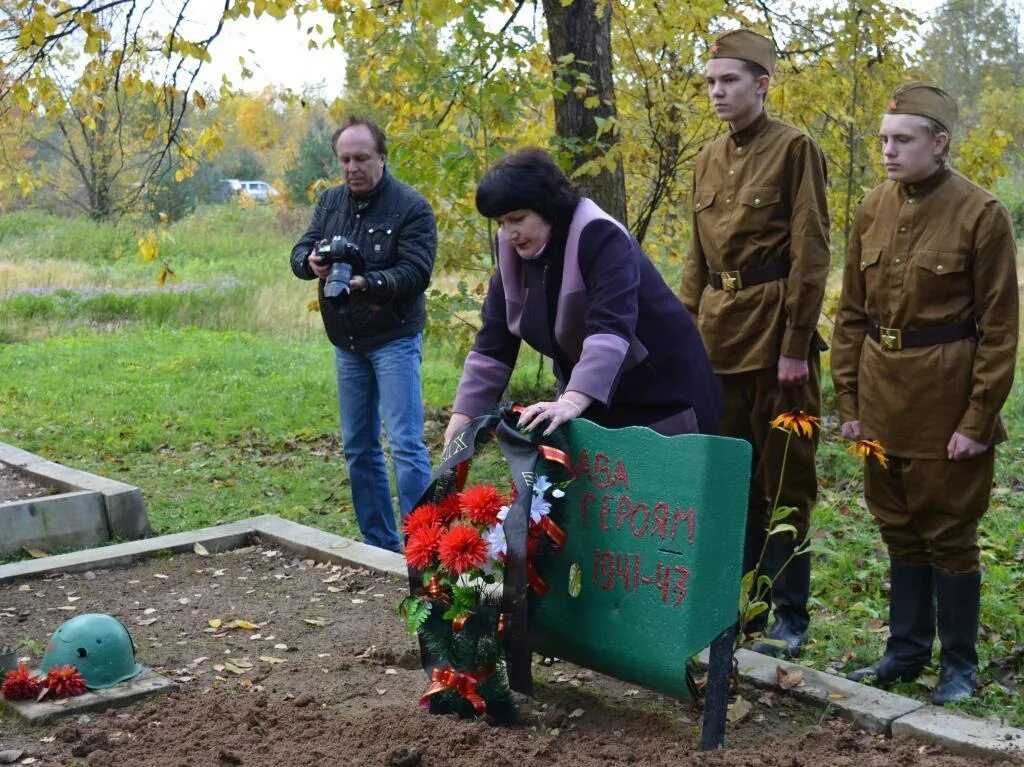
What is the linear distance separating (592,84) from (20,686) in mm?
5138

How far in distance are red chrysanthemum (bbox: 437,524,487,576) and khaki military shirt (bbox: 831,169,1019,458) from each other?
1.41 metres

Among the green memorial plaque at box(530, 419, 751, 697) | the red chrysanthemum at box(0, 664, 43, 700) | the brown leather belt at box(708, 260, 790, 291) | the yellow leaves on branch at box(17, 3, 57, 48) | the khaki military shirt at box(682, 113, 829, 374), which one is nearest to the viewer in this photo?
the green memorial plaque at box(530, 419, 751, 697)

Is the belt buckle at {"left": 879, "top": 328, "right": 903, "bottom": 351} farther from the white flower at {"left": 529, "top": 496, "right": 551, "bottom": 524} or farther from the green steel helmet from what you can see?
the green steel helmet

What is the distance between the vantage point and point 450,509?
3666mm

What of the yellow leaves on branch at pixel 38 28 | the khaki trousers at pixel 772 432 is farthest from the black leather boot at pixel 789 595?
the yellow leaves on branch at pixel 38 28

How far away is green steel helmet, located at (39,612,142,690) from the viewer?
4055 millimetres

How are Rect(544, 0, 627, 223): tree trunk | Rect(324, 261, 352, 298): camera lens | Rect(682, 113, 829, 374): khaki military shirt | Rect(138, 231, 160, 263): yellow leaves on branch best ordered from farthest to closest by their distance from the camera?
Rect(544, 0, 627, 223): tree trunk → Rect(138, 231, 160, 263): yellow leaves on branch → Rect(324, 261, 352, 298): camera lens → Rect(682, 113, 829, 374): khaki military shirt

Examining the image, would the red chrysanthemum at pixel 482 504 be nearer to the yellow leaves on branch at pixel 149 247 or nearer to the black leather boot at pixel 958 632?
the black leather boot at pixel 958 632

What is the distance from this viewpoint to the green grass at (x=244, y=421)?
5.36 m

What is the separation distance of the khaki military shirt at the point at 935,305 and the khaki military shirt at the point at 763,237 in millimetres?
190

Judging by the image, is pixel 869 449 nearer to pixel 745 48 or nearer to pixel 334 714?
pixel 745 48

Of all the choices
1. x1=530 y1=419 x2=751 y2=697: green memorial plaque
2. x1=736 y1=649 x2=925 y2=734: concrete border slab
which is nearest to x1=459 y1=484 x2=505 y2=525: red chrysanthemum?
x1=530 y1=419 x2=751 y2=697: green memorial plaque

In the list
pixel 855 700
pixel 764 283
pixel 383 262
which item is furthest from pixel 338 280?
pixel 855 700

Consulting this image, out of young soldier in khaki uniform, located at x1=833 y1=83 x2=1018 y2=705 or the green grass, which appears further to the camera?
the green grass
